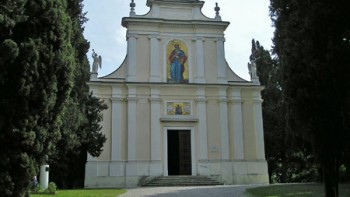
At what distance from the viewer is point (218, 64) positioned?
26188mm

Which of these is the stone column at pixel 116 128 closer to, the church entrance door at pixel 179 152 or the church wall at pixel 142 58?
the church wall at pixel 142 58

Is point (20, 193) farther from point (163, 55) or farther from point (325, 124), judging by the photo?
point (163, 55)

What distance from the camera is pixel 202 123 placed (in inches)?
986

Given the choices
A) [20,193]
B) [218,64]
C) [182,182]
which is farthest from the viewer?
[218,64]

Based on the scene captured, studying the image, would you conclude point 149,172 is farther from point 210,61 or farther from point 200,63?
point 210,61

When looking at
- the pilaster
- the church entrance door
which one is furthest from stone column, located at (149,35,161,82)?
the church entrance door

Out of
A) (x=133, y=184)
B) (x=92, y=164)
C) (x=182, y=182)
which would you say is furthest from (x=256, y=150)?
(x=92, y=164)

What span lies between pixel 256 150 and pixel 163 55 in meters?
7.98

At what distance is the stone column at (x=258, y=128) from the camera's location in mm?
25344

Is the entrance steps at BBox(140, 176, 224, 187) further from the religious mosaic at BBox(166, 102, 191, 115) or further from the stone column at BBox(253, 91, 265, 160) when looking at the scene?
the religious mosaic at BBox(166, 102, 191, 115)

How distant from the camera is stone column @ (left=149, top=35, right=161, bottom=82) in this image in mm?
25263

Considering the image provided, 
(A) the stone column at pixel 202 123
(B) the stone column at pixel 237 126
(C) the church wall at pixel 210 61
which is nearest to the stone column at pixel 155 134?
(A) the stone column at pixel 202 123

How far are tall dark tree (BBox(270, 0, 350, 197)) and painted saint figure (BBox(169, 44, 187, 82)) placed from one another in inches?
579

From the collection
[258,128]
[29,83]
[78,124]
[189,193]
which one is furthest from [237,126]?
[29,83]
